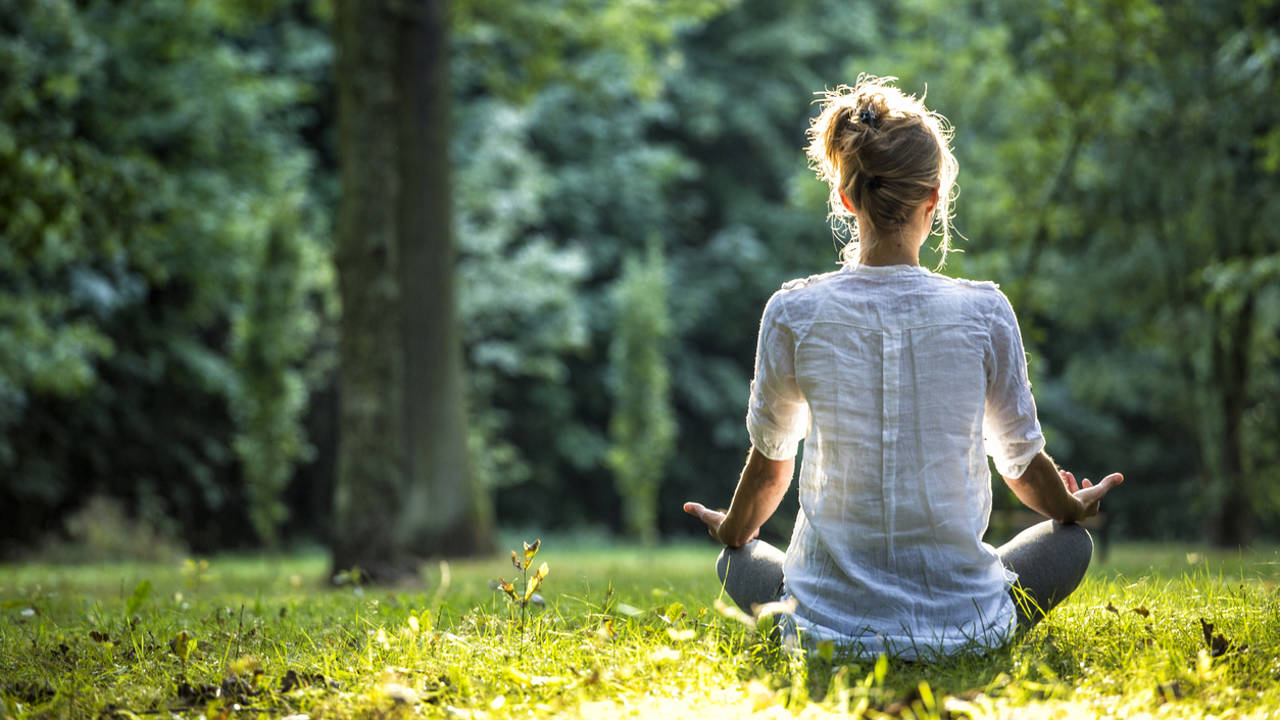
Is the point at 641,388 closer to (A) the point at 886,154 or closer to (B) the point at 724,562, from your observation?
(B) the point at 724,562

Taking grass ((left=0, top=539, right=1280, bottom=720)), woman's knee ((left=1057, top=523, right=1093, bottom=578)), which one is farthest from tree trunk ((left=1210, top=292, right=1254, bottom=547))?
woman's knee ((left=1057, top=523, right=1093, bottom=578))

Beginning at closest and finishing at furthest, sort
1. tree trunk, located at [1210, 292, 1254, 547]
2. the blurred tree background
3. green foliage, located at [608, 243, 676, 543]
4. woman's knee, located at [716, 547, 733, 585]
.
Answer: woman's knee, located at [716, 547, 733, 585], the blurred tree background, tree trunk, located at [1210, 292, 1254, 547], green foliage, located at [608, 243, 676, 543]

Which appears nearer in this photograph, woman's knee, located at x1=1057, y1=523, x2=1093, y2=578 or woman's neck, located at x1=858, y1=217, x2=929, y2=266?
woman's neck, located at x1=858, y1=217, x2=929, y2=266

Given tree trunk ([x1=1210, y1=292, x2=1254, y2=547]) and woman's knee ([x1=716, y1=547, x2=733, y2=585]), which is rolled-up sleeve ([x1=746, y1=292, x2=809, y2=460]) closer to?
woman's knee ([x1=716, y1=547, x2=733, y2=585])

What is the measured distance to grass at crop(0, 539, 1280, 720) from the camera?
2.55 meters

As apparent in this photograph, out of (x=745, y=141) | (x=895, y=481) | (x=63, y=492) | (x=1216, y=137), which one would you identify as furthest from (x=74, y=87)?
(x=745, y=141)

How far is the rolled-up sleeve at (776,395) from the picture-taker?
9.76 feet

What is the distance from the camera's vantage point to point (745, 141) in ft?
85.3

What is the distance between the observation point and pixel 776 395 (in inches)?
118

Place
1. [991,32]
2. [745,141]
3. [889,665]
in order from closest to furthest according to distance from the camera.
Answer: [889,665] → [991,32] → [745,141]

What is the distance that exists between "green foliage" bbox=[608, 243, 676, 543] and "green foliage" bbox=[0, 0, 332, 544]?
513 cm

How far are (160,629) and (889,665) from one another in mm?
2285

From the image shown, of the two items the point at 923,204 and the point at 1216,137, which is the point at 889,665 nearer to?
the point at 923,204

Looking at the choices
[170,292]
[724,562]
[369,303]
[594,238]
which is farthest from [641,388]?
[724,562]
